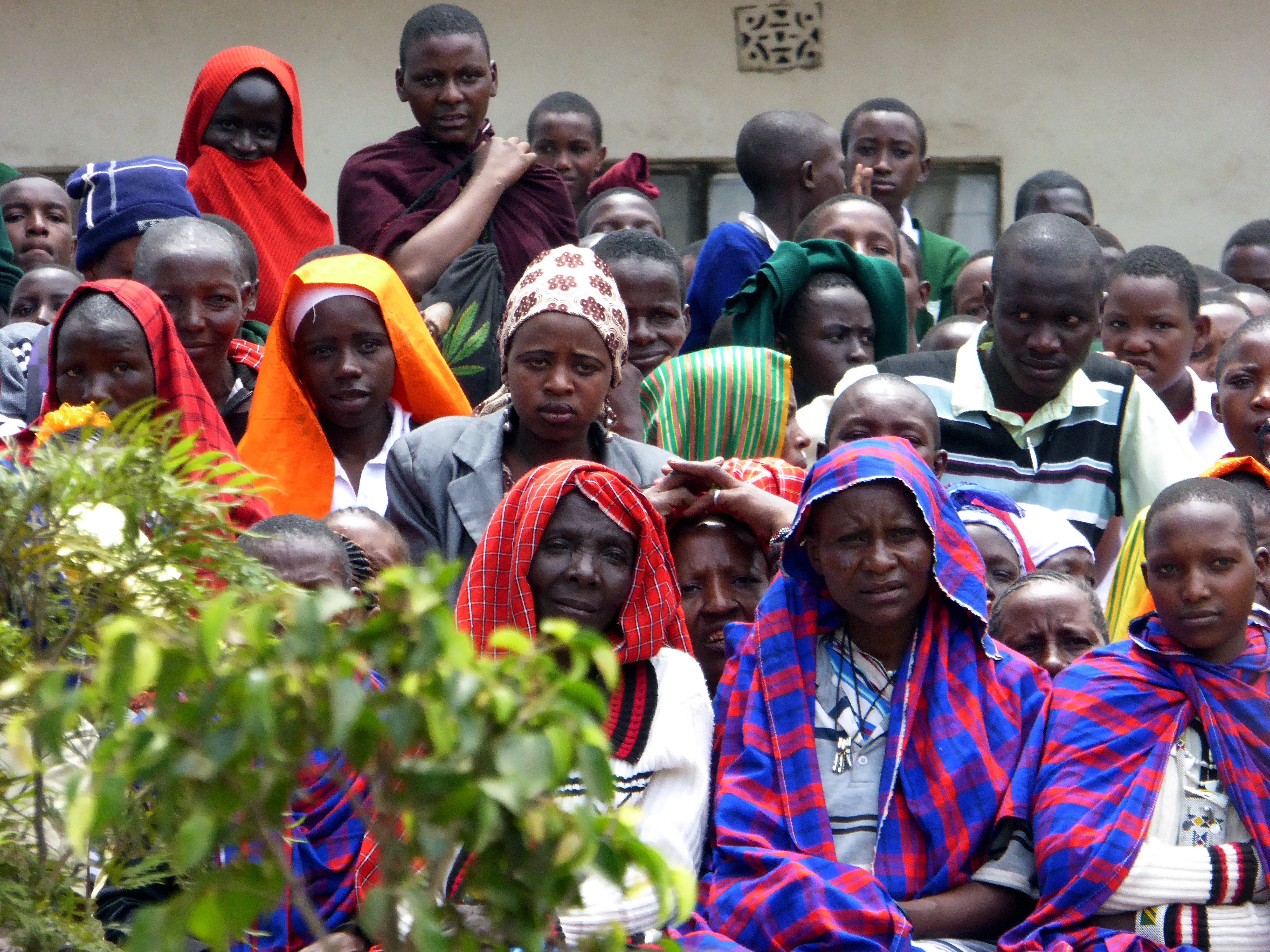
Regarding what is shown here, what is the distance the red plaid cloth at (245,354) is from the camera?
14.6 ft

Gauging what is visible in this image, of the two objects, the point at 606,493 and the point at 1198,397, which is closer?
the point at 606,493

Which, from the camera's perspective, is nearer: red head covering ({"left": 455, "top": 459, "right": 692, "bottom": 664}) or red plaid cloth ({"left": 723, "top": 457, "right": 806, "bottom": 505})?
red head covering ({"left": 455, "top": 459, "right": 692, "bottom": 664})

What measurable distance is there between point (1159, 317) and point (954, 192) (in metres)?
3.94

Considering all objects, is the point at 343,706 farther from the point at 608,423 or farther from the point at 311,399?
the point at 311,399

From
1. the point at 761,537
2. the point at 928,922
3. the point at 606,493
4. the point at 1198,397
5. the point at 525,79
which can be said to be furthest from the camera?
the point at 525,79

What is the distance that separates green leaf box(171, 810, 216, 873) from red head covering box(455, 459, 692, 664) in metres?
2.15

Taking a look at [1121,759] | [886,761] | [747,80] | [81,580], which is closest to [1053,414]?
[1121,759]

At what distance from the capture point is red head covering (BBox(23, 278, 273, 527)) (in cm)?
379

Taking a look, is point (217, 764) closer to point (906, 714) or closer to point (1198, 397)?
point (906, 714)

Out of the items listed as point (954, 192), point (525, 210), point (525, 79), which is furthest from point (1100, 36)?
point (525, 210)

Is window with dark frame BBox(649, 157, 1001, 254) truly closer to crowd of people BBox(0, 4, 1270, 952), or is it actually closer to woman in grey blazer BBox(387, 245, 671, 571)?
crowd of people BBox(0, 4, 1270, 952)

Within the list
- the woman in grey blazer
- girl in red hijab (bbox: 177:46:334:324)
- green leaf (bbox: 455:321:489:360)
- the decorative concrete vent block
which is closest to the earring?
the woman in grey blazer

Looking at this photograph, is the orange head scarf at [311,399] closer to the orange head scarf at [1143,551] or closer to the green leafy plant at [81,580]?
the orange head scarf at [1143,551]

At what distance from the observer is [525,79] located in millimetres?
8953
